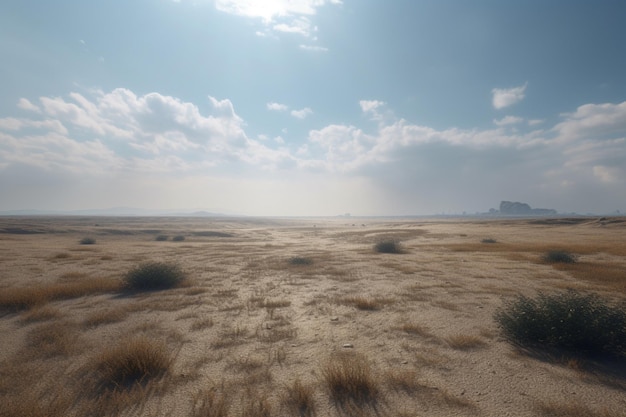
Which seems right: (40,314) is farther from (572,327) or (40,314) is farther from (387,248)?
(387,248)

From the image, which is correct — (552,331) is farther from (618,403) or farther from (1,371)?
(1,371)

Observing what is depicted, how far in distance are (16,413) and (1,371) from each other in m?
2.00

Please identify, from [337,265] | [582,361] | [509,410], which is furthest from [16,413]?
[337,265]

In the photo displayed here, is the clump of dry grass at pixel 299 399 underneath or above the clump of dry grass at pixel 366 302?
above

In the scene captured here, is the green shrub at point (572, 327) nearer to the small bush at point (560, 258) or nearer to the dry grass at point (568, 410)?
the dry grass at point (568, 410)

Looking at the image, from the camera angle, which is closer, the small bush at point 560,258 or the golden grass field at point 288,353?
the golden grass field at point 288,353

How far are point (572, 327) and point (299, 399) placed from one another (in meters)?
6.12

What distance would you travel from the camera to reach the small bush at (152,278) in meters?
11.5

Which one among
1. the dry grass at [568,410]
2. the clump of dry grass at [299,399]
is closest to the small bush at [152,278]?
the clump of dry grass at [299,399]

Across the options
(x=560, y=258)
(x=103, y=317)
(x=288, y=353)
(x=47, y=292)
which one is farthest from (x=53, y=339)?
(x=560, y=258)

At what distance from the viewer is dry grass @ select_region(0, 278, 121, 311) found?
8.71m

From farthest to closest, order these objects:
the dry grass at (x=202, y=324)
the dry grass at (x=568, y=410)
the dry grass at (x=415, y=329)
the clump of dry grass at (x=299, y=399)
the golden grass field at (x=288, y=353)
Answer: the dry grass at (x=202, y=324) → the dry grass at (x=415, y=329) → the golden grass field at (x=288, y=353) → the clump of dry grass at (x=299, y=399) → the dry grass at (x=568, y=410)

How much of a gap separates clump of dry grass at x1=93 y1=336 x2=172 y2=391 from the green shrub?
798cm

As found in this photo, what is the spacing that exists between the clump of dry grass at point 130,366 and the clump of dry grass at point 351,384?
327 centimetres
